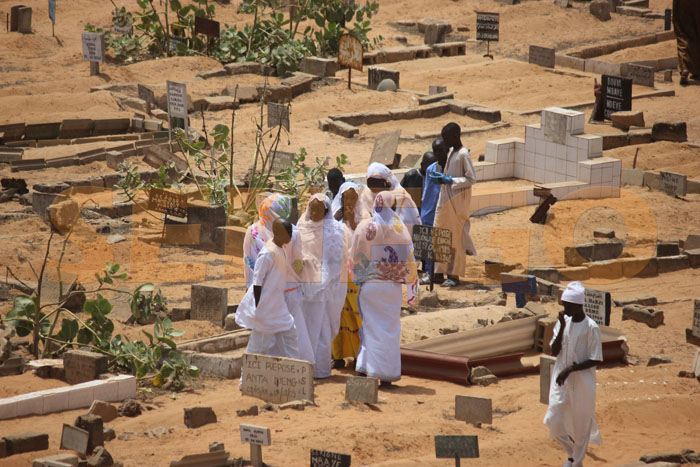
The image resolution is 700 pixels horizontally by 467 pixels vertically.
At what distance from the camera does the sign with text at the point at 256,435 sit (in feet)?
20.4

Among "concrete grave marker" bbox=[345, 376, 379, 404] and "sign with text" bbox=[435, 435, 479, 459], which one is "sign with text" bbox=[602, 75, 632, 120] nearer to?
"concrete grave marker" bbox=[345, 376, 379, 404]

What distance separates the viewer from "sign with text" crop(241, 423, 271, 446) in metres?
6.22

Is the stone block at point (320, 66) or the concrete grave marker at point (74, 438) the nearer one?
the concrete grave marker at point (74, 438)

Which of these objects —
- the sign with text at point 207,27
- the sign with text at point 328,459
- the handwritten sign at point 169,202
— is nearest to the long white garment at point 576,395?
the sign with text at point 328,459

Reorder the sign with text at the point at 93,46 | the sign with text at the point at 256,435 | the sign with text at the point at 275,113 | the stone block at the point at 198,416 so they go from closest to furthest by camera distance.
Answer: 1. the sign with text at the point at 256,435
2. the stone block at the point at 198,416
3. the sign with text at the point at 275,113
4. the sign with text at the point at 93,46

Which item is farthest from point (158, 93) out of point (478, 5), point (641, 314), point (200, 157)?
point (478, 5)

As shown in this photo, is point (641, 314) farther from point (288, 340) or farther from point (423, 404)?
point (288, 340)

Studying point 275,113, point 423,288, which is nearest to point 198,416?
point 423,288

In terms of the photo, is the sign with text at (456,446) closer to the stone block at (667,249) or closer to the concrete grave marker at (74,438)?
the concrete grave marker at (74,438)

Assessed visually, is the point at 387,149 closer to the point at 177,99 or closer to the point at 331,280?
the point at 177,99

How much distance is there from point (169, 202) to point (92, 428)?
20.5ft

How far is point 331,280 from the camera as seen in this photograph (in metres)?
8.34

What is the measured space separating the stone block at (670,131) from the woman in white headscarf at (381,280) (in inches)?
409

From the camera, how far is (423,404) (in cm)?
785
